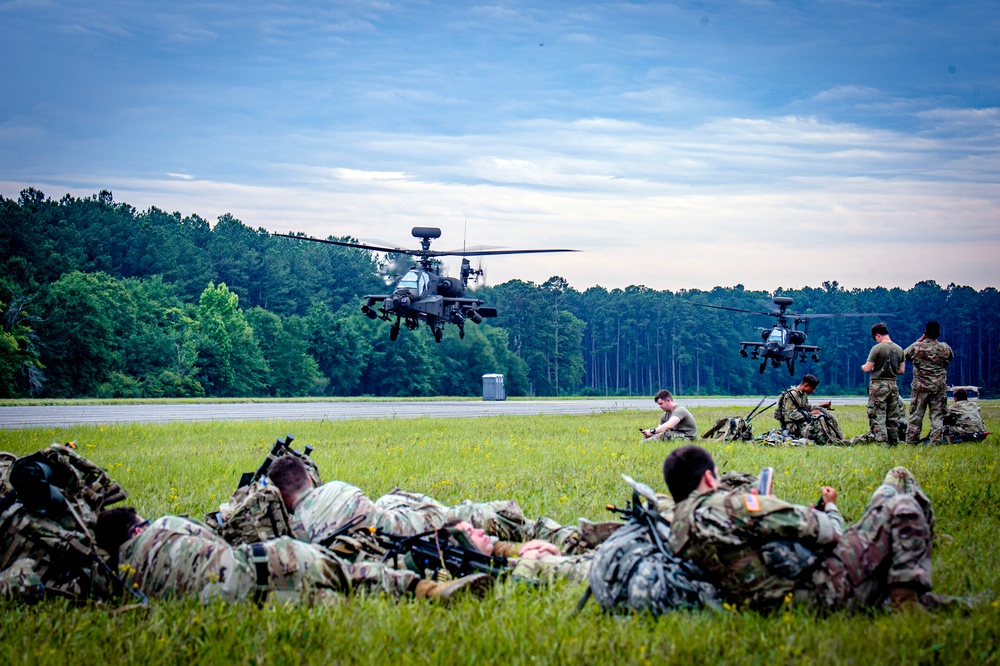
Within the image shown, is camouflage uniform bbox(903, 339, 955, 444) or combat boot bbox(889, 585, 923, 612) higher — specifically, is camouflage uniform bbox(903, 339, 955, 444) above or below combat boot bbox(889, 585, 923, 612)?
above

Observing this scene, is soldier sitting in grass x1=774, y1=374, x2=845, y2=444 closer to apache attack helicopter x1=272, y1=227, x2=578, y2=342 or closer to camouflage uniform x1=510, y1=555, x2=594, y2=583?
camouflage uniform x1=510, y1=555, x2=594, y2=583

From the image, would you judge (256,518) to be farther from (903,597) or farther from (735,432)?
(735,432)

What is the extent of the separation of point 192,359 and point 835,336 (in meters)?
106

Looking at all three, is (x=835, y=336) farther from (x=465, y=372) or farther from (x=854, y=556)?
(x=854, y=556)

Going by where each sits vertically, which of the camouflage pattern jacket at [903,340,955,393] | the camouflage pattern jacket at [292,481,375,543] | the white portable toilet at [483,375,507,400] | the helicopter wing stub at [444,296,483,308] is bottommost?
the white portable toilet at [483,375,507,400]

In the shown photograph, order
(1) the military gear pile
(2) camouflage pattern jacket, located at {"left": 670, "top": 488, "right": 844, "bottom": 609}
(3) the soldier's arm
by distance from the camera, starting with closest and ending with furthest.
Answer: (2) camouflage pattern jacket, located at {"left": 670, "top": 488, "right": 844, "bottom": 609} < (1) the military gear pile < (3) the soldier's arm

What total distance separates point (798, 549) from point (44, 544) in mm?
4823

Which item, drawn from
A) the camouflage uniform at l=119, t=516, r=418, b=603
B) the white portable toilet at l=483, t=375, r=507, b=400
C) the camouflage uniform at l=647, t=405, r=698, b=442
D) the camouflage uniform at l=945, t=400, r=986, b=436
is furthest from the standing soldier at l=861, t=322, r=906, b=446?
the white portable toilet at l=483, t=375, r=507, b=400

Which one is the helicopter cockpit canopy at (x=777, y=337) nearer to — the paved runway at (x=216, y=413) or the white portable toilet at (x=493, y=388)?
the white portable toilet at (x=493, y=388)

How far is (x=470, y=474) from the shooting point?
1295 centimetres

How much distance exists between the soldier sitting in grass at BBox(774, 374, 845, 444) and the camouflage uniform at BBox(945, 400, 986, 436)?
7.19 feet

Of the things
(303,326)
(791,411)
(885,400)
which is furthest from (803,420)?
(303,326)

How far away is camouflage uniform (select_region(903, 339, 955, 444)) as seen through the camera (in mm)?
17969

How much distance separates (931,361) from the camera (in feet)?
59.0
